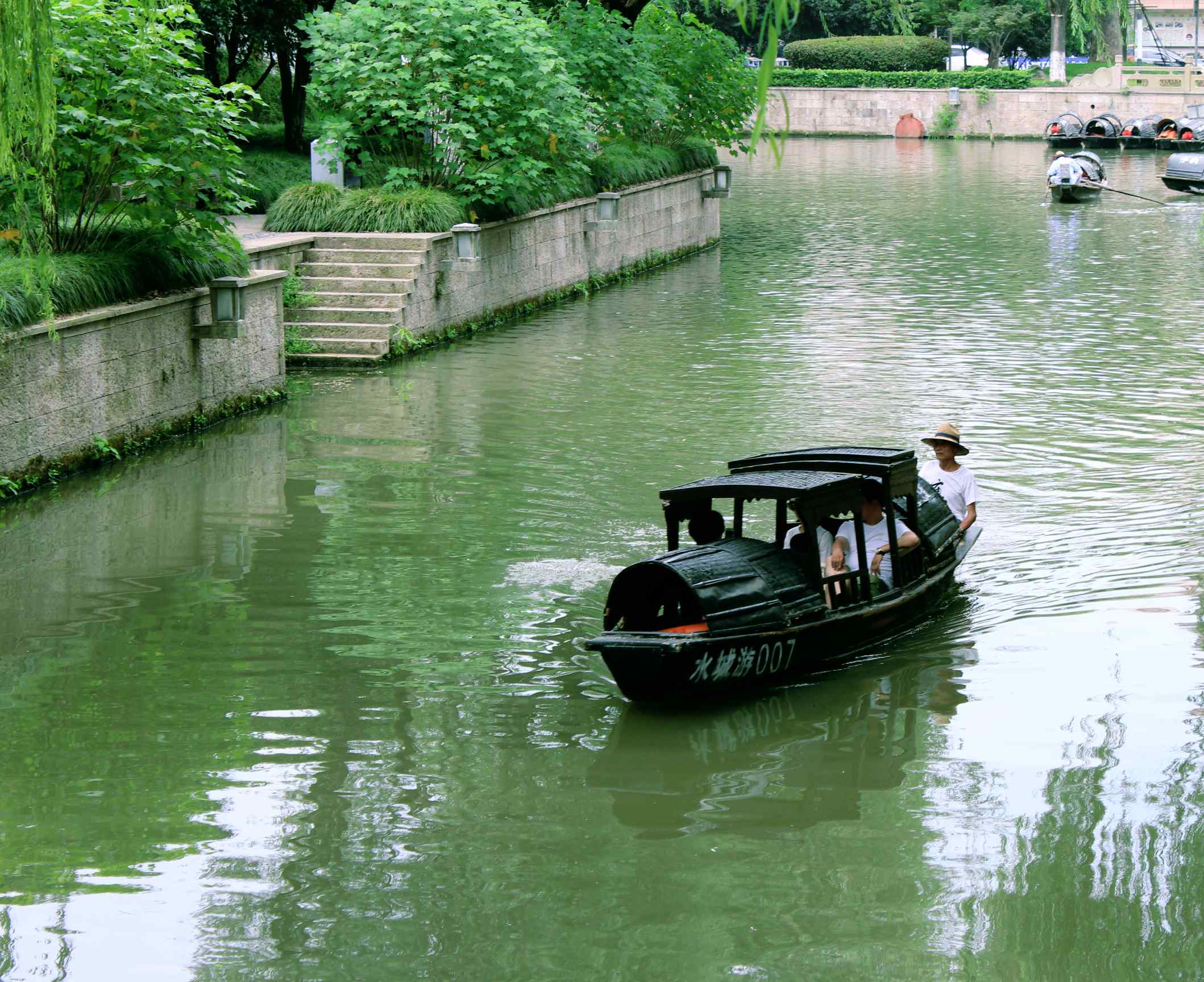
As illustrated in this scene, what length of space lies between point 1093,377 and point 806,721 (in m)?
12.3

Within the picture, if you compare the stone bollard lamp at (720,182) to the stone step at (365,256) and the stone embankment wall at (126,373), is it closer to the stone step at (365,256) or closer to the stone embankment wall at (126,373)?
the stone step at (365,256)

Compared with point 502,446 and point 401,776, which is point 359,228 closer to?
point 502,446

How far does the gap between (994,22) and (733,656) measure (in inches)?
3124

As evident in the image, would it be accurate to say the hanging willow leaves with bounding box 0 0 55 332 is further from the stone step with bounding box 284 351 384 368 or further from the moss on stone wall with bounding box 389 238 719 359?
the moss on stone wall with bounding box 389 238 719 359

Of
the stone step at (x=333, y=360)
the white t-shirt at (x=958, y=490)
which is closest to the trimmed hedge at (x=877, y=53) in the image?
the stone step at (x=333, y=360)

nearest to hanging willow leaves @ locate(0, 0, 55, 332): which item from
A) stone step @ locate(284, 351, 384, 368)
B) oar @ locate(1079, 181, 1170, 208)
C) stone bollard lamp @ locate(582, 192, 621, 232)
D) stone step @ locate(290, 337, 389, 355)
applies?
stone step @ locate(284, 351, 384, 368)

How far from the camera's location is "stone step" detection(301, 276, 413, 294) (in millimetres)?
23266

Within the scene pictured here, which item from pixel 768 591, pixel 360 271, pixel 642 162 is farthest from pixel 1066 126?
pixel 768 591

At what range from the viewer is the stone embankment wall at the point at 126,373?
50.8 ft

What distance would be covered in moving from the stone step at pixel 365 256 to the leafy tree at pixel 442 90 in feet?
5.62

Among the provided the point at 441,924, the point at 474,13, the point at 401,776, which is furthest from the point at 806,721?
the point at 474,13

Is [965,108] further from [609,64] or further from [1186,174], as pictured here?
[609,64]

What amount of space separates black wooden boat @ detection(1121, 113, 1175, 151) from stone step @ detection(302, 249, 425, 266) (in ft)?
171

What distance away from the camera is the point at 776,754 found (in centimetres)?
1012
